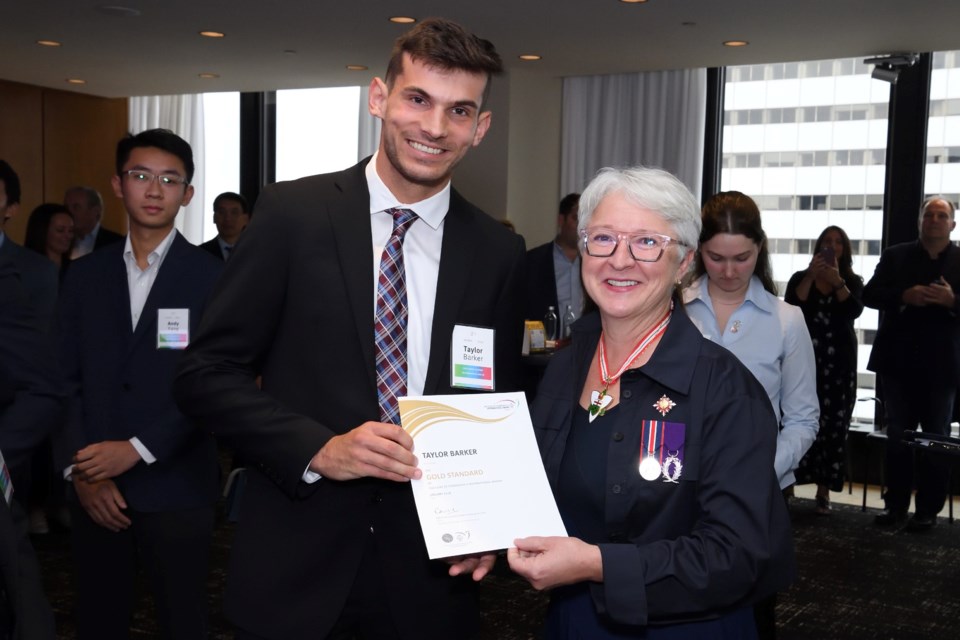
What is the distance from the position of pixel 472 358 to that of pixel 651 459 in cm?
42

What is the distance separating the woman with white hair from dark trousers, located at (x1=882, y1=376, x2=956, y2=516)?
16.5 feet

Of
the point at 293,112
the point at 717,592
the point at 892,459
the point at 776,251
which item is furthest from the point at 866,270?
the point at 717,592

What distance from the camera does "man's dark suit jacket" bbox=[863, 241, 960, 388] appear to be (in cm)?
623

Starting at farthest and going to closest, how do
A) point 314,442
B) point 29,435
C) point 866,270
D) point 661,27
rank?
point 866,270
point 661,27
point 29,435
point 314,442

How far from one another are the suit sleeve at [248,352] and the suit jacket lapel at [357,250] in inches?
3.6

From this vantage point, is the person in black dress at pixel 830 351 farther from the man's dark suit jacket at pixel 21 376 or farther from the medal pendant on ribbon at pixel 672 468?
the man's dark suit jacket at pixel 21 376

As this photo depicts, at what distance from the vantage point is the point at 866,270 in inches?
319

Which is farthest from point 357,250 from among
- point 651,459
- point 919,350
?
point 919,350

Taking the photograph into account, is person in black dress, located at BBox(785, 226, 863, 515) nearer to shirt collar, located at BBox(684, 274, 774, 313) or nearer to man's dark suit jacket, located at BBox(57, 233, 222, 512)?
shirt collar, located at BBox(684, 274, 774, 313)

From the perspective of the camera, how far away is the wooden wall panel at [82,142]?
36.8ft

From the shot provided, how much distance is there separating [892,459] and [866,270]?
2.22 meters

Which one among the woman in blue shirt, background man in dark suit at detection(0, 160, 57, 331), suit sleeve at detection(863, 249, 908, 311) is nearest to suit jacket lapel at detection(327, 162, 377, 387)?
the woman in blue shirt

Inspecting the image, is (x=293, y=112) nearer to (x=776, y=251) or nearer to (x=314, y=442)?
(x=776, y=251)

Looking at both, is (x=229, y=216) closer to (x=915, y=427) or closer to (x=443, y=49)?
(x=915, y=427)
